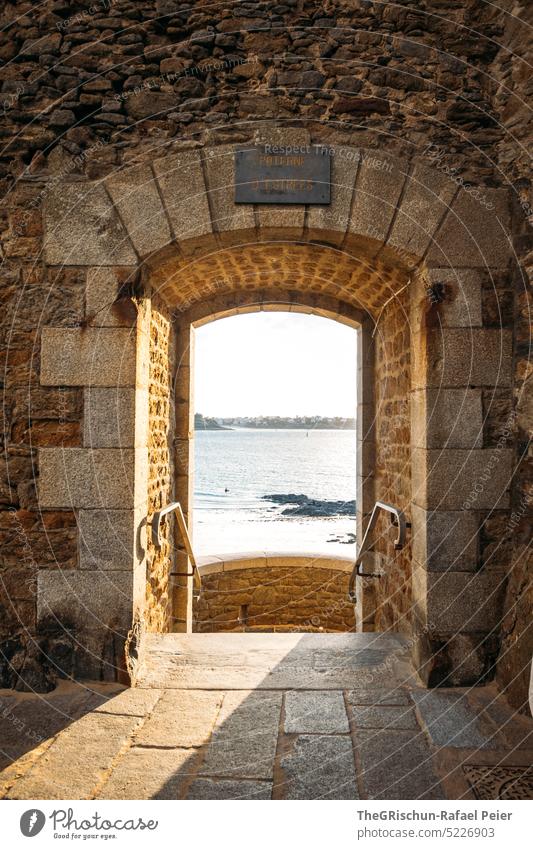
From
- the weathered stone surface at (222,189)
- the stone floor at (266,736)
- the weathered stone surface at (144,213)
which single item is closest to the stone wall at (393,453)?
the stone floor at (266,736)

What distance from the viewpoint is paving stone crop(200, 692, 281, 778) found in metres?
2.40

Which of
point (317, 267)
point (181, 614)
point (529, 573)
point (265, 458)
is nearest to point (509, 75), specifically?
point (317, 267)

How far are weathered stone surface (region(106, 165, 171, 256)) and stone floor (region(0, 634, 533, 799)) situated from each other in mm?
2647

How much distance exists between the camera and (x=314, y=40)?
338 cm

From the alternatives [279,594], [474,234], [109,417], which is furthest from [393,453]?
[279,594]

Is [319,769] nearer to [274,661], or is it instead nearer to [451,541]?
[274,661]

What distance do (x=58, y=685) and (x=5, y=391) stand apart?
5.84 feet

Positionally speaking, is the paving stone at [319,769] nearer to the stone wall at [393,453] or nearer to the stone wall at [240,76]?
the stone wall at [393,453]

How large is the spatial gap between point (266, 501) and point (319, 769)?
119 feet

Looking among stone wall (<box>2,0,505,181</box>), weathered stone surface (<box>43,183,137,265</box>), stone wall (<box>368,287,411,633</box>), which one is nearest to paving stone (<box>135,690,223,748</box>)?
stone wall (<box>368,287,411,633</box>)

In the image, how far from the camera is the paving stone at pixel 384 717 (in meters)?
2.75

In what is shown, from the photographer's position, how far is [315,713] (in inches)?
114

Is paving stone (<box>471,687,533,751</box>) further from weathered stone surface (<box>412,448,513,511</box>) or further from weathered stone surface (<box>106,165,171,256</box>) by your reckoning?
weathered stone surface (<box>106,165,171,256</box>)

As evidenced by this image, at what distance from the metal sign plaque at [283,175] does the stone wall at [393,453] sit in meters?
1.01
